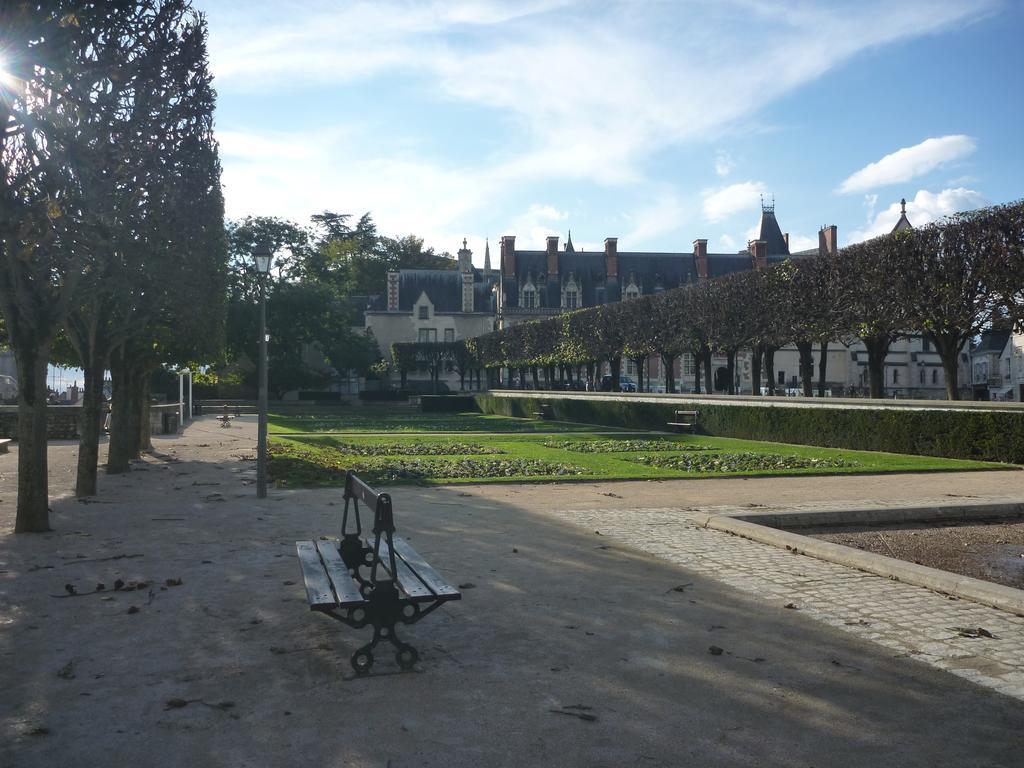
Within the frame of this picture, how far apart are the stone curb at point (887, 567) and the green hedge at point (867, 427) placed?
12496 millimetres

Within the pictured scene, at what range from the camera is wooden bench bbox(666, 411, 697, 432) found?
3195 centimetres

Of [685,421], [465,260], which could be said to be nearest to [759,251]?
[465,260]

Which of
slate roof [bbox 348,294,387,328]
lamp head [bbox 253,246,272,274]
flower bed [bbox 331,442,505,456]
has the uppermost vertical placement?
slate roof [bbox 348,294,387,328]

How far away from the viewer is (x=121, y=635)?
6.08 meters

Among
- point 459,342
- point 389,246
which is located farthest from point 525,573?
point 389,246

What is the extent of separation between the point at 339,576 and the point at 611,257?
88.8m

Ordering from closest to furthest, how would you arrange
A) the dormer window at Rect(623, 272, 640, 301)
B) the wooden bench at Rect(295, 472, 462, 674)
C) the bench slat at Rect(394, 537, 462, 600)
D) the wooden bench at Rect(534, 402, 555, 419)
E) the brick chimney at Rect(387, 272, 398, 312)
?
the wooden bench at Rect(295, 472, 462, 674)
the bench slat at Rect(394, 537, 462, 600)
the wooden bench at Rect(534, 402, 555, 419)
the brick chimney at Rect(387, 272, 398, 312)
the dormer window at Rect(623, 272, 640, 301)

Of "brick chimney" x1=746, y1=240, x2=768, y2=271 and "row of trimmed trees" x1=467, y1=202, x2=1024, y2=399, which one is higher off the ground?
"brick chimney" x1=746, y1=240, x2=768, y2=271

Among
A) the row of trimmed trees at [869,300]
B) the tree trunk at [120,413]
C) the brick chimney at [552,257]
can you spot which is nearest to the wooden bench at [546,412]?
the row of trimmed trees at [869,300]

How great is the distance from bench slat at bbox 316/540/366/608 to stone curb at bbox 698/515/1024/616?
16.2 ft

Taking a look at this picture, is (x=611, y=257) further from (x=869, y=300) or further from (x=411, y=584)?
(x=411, y=584)

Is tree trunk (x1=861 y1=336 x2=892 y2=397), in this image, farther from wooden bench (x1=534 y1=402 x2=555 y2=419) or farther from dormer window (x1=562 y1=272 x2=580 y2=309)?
dormer window (x1=562 y1=272 x2=580 y2=309)

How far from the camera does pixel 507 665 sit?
5383 mm

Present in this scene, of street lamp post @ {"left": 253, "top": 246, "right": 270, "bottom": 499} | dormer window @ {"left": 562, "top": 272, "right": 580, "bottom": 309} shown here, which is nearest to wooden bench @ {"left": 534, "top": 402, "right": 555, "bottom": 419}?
street lamp post @ {"left": 253, "top": 246, "right": 270, "bottom": 499}
